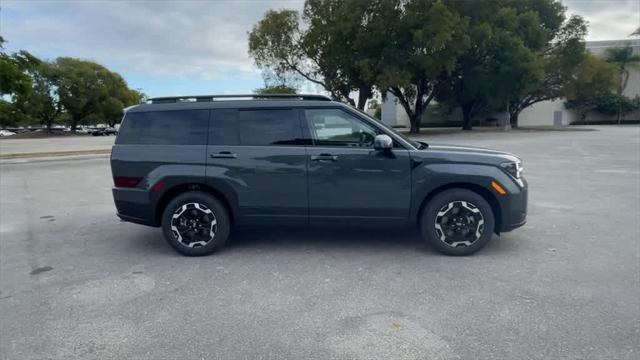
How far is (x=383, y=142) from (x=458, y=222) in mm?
1302

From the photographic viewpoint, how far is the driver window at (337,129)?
5.02 meters

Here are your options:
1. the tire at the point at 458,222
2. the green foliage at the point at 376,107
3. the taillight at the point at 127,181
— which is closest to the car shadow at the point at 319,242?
the tire at the point at 458,222

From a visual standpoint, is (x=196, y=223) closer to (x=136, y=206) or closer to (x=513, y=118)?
(x=136, y=206)

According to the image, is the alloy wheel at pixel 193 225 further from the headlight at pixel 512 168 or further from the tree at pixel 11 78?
the tree at pixel 11 78

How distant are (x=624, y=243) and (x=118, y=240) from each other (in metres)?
6.80

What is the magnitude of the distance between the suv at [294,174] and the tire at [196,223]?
0.01 metres

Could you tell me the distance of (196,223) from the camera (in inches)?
203

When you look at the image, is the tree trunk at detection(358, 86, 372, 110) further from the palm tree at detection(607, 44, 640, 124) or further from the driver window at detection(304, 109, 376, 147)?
the palm tree at detection(607, 44, 640, 124)

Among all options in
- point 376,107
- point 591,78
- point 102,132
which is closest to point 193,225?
point 591,78

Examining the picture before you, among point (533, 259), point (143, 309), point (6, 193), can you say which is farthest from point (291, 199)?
point (6, 193)

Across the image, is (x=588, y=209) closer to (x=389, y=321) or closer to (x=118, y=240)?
(x=389, y=321)

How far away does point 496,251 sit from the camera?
521 cm

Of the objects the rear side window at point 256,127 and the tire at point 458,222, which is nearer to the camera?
the tire at point 458,222

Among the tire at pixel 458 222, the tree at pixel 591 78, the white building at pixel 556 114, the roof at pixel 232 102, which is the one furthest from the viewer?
the white building at pixel 556 114
